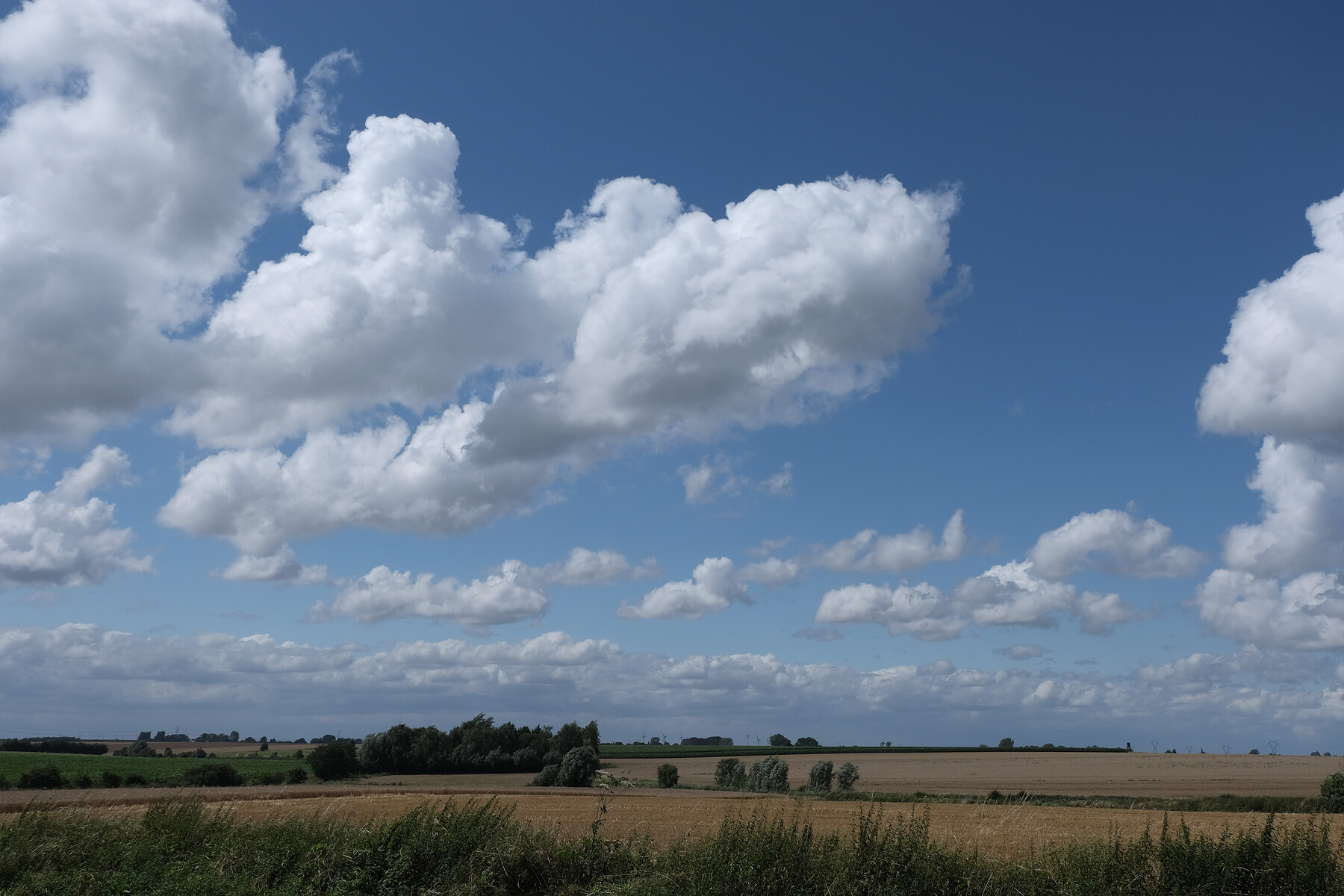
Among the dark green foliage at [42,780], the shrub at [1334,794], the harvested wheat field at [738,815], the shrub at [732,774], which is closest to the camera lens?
the harvested wheat field at [738,815]

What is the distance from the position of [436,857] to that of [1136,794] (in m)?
84.3

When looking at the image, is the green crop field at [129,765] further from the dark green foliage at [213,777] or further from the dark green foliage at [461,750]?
the dark green foliage at [461,750]

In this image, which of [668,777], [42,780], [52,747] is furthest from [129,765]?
[668,777]

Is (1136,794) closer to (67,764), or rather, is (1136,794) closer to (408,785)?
(408,785)

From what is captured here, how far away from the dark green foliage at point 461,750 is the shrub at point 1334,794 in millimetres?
78026

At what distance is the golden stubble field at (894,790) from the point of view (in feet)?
84.6

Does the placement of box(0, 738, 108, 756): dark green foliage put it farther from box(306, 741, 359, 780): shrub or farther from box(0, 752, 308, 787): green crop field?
box(306, 741, 359, 780): shrub

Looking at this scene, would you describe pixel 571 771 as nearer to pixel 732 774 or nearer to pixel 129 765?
pixel 732 774

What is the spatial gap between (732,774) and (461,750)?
36539 millimetres

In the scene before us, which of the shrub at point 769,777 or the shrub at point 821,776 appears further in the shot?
the shrub at point 821,776

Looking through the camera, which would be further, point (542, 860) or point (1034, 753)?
point (1034, 753)

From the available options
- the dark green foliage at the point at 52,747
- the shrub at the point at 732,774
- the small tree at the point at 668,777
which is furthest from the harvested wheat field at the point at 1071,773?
the dark green foliage at the point at 52,747

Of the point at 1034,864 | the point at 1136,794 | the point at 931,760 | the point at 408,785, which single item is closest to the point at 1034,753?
the point at 931,760

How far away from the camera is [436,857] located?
18.3 m
